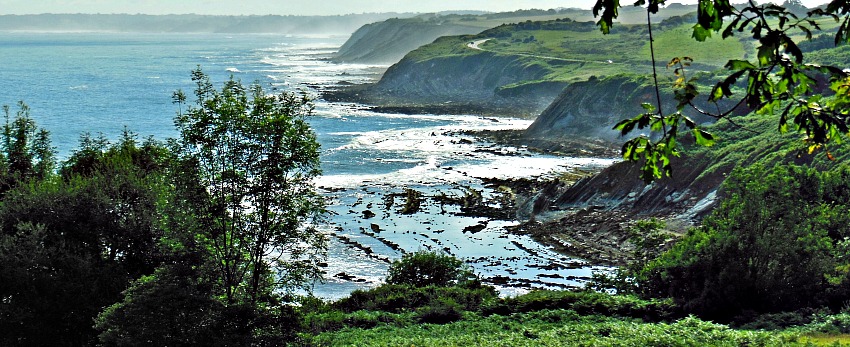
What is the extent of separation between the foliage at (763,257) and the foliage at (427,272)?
11610 mm

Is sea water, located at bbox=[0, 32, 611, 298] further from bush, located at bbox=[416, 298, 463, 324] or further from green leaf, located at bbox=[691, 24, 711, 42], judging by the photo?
green leaf, located at bbox=[691, 24, 711, 42]

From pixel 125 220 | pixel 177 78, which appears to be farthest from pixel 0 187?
pixel 177 78

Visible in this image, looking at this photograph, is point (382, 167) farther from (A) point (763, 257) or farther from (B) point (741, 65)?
(B) point (741, 65)

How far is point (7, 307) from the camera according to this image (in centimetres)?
2359

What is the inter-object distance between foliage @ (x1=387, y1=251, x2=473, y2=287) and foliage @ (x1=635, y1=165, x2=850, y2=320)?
11.6 m

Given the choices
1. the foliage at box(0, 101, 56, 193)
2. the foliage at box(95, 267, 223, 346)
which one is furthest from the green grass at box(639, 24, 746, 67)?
the foliage at box(95, 267, 223, 346)

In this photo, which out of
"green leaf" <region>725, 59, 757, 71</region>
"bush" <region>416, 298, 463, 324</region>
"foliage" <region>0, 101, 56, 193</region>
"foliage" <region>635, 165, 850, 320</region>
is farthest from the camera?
"foliage" <region>0, 101, 56, 193</region>

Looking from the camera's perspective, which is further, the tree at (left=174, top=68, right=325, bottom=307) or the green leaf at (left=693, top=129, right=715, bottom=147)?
the tree at (left=174, top=68, right=325, bottom=307)

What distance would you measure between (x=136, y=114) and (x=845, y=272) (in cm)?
10174

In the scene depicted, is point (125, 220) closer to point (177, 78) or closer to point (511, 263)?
point (511, 263)

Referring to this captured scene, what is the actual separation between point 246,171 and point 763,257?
18.1 m

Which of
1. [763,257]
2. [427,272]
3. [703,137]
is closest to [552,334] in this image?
[763,257]

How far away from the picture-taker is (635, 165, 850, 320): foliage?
26.3 metres

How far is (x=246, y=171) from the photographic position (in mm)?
23375
